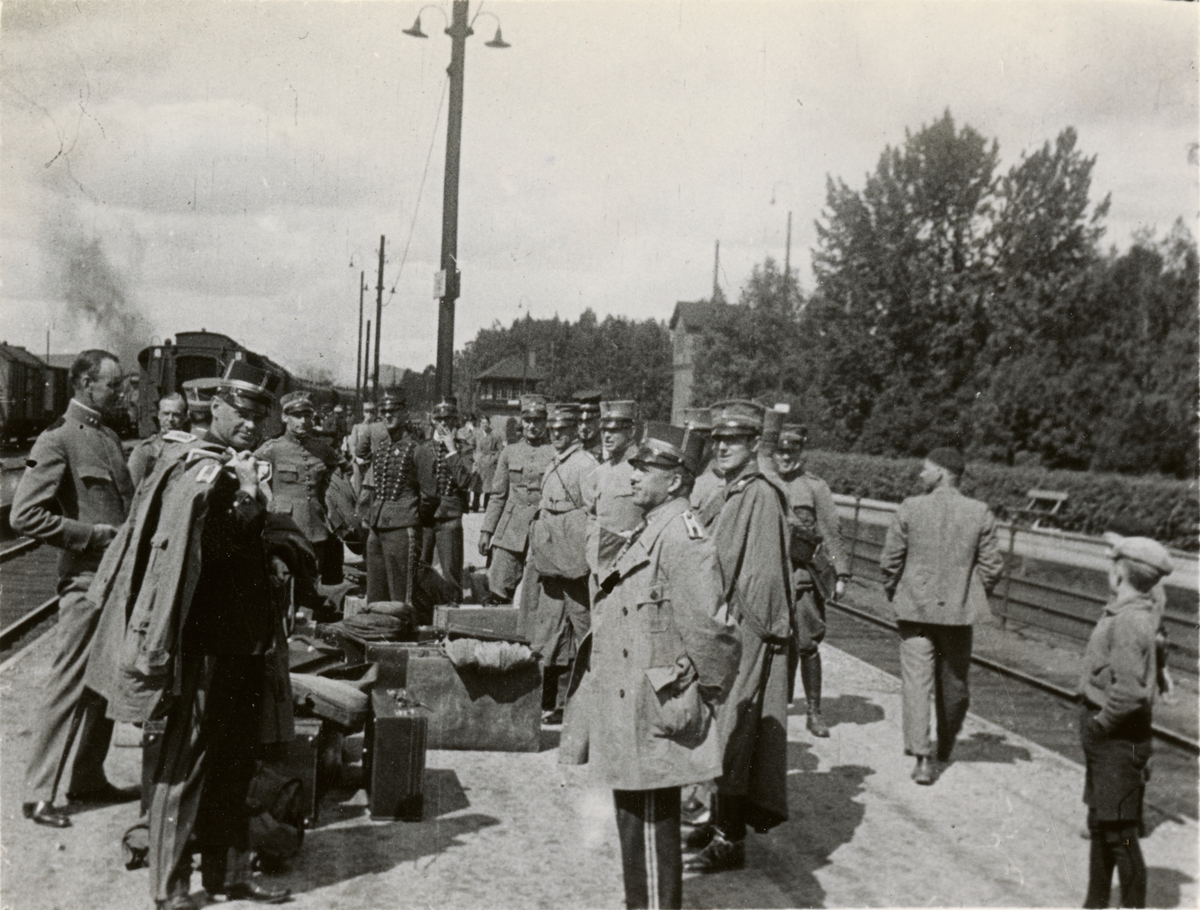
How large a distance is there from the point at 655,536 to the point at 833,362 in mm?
48676

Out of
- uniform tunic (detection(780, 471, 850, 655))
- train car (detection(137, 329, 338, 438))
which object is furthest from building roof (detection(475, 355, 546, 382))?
uniform tunic (detection(780, 471, 850, 655))

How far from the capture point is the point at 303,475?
10195mm

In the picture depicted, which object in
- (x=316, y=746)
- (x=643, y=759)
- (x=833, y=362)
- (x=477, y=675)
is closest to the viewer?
(x=643, y=759)

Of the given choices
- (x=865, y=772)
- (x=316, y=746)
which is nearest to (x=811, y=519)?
(x=865, y=772)

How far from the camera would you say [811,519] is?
8.59 m

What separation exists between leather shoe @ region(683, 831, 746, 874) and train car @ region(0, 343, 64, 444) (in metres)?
37.6

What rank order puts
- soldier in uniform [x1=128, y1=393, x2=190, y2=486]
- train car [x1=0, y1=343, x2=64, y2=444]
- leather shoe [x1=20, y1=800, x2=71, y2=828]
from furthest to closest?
train car [x1=0, y1=343, x2=64, y2=444], soldier in uniform [x1=128, y1=393, x2=190, y2=486], leather shoe [x1=20, y1=800, x2=71, y2=828]

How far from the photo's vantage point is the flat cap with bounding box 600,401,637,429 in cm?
802

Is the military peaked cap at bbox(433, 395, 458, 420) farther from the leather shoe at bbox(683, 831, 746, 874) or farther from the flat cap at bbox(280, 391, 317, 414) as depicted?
the leather shoe at bbox(683, 831, 746, 874)

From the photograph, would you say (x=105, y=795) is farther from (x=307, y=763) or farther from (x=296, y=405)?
(x=296, y=405)

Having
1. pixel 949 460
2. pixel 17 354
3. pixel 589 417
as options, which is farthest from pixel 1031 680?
pixel 17 354

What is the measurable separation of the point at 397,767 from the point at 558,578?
240cm

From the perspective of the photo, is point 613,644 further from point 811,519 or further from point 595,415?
point 595,415

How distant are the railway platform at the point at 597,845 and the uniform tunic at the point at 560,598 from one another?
32.3 inches
